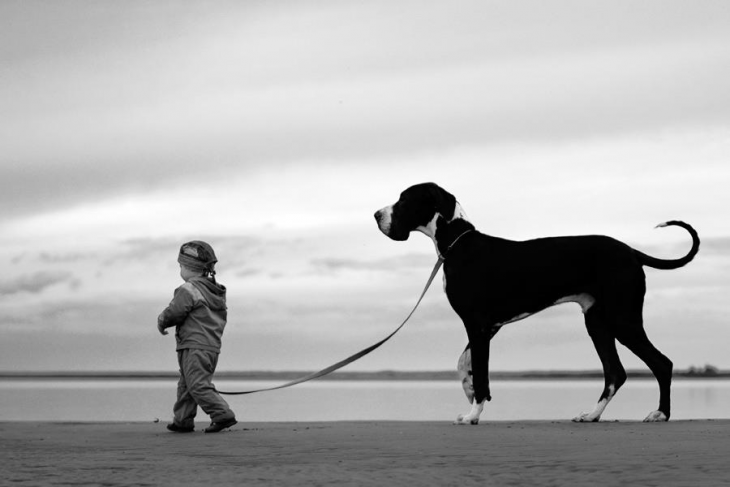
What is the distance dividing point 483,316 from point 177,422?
3.13m

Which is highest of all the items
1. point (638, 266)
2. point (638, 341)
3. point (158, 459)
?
point (638, 266)

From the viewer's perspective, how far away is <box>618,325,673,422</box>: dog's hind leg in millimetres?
10641

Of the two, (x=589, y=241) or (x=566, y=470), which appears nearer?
(x=566, y=470)

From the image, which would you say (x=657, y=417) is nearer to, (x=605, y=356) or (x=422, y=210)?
(x=605, y=356)

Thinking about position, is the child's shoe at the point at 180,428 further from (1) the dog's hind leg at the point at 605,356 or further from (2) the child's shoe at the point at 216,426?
(1) the dog's hind leg at the point at 605,356

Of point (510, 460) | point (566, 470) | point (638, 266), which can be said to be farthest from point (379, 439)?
point (638, 266)

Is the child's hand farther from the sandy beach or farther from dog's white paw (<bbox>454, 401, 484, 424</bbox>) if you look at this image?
dog's white paw (<bbox>454, 401, 484, 424</bbox>)

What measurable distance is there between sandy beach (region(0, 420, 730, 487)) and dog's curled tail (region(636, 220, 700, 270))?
1.64 meters

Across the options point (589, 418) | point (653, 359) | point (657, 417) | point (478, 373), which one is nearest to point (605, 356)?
point (653, 359)

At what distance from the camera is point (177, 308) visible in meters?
9.73

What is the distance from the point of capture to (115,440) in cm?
915

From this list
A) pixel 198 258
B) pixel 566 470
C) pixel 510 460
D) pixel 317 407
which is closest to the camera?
pixel 566 470

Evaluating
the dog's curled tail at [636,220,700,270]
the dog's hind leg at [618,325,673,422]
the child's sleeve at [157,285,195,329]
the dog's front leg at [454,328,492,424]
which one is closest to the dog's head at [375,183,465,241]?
the dog's front leg at [454,328,492,424]

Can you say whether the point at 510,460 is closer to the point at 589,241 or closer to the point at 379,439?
the point at 379,439
